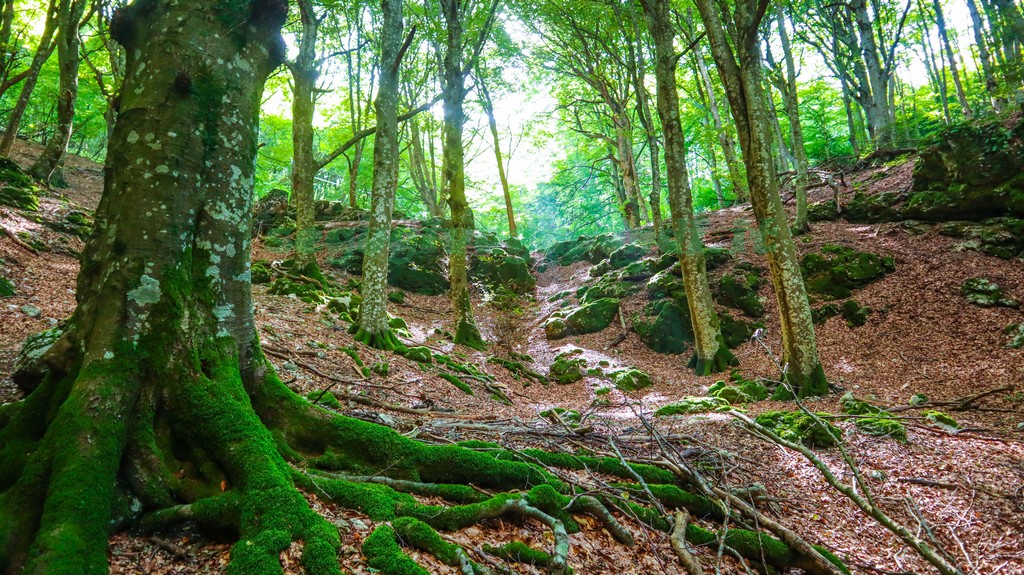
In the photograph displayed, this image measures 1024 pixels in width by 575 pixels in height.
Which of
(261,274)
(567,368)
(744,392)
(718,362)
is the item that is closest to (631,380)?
(567,368)

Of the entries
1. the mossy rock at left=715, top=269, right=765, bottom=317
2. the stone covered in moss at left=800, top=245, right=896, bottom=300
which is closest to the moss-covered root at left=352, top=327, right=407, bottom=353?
the mossy rock at left=715, top=269, right=765, bottom=317

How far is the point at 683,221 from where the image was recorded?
34.6 ft

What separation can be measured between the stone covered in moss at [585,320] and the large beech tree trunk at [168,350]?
11.2m

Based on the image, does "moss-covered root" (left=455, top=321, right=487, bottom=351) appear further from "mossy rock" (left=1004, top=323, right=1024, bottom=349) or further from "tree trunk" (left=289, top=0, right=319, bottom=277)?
"mossy rock" (left=1004, top=323, right=1024, bottom=349)

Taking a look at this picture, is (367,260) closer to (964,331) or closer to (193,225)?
(193,225)

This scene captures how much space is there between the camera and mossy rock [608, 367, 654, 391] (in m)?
10.1

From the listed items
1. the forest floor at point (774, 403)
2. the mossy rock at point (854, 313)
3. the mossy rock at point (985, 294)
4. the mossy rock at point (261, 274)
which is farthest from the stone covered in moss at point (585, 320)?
the mossy rock at point (261, 274)

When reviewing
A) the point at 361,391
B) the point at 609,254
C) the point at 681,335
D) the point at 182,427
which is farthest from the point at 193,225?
the point at 609,254

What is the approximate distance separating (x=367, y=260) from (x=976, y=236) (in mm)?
13634

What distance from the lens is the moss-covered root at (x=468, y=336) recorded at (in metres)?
11.5

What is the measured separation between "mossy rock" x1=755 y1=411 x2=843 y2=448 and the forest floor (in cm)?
19

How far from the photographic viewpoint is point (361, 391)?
6.02 m

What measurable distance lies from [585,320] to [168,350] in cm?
1217

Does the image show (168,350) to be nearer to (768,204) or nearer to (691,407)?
(691,407)
